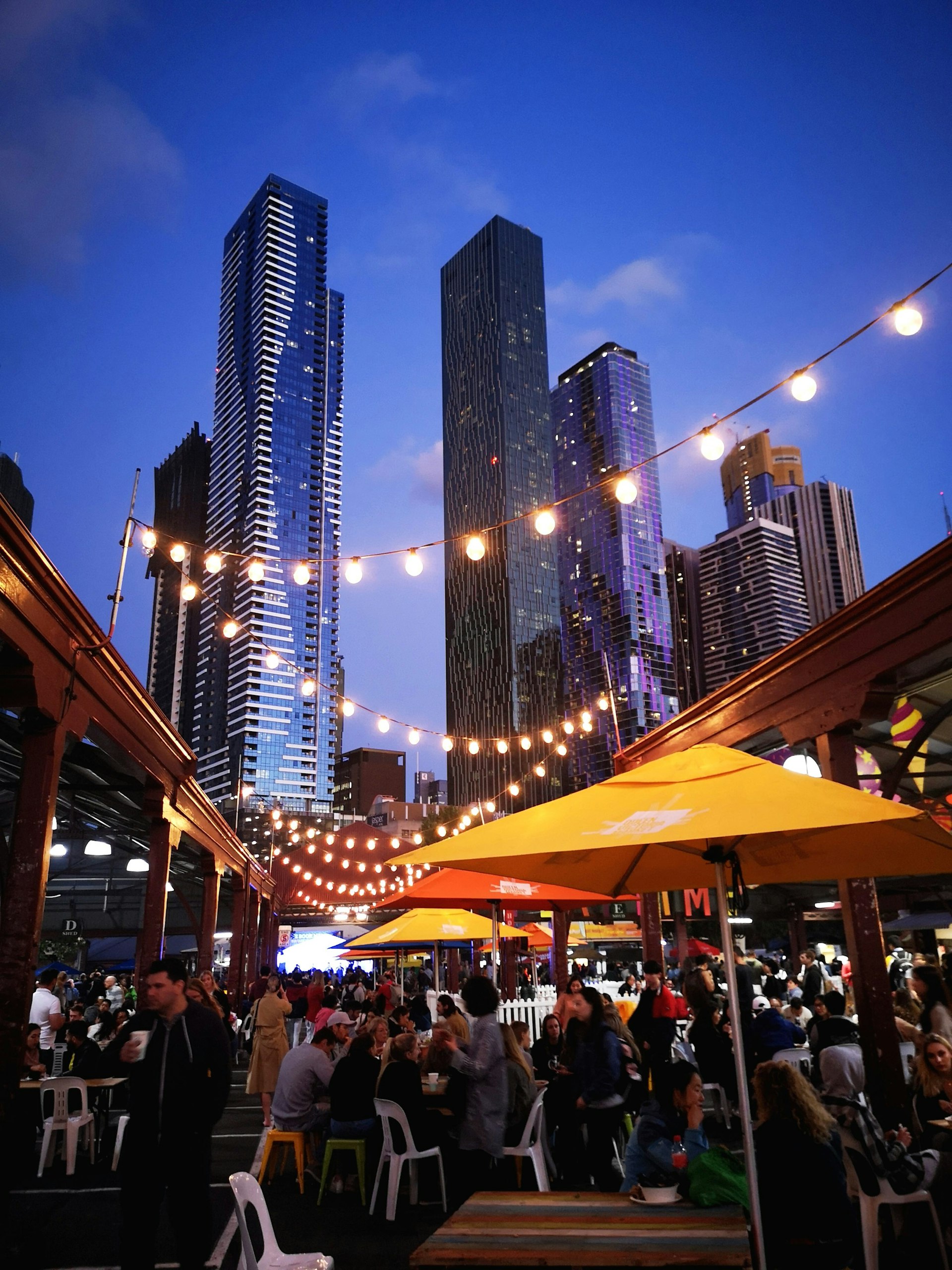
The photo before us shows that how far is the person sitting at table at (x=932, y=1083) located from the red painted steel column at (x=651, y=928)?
26.1ft

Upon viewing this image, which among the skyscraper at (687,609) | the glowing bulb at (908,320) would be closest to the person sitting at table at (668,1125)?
the glowing bulb at (908,320)

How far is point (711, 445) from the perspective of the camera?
8.62 metres

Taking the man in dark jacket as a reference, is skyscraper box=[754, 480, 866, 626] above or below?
above

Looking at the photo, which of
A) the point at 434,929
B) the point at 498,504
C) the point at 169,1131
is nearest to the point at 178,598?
the point at 498,504

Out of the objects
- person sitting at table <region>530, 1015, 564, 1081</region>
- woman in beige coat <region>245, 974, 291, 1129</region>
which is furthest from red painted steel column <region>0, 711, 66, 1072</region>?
person sitting at table <region>530, 1015, 564, 1081</region>

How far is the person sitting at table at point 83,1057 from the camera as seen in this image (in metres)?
8.79

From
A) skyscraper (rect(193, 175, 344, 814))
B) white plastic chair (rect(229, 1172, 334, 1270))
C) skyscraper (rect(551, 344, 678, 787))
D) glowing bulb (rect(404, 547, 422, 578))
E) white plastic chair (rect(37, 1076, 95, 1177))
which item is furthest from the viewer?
skyscraper (rect(193, 175, 344, 814))

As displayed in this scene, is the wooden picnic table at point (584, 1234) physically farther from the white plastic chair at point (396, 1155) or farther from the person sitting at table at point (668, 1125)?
the white plastic chair at point (396, 1155)

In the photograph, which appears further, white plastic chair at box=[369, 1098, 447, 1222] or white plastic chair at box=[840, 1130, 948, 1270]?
white plastic chair at box=[369, 1098, 447, 1222]

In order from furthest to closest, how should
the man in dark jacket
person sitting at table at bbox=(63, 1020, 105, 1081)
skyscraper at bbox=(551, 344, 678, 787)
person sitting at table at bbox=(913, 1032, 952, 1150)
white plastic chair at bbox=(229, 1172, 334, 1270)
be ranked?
skyscraper at bbox=(551, 344, 678, 787) < person sitting at table at bbox=(63, 1020, 105, 1081) < person sitting at table at bbox=(913, 1032, 952, 1150) < the man in dark jacket < white plastic chair at bbox=(229, 1172, 334, 1270)

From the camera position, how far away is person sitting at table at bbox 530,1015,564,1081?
8.88 m

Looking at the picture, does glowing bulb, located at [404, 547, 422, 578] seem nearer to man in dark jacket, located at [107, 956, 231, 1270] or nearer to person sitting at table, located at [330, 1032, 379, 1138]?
person sitting at table, located at [330, 1032, 379, 1138]

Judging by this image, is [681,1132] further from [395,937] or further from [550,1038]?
[395,937]

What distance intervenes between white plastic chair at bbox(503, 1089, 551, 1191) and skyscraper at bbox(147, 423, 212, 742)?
153748 millimetres
